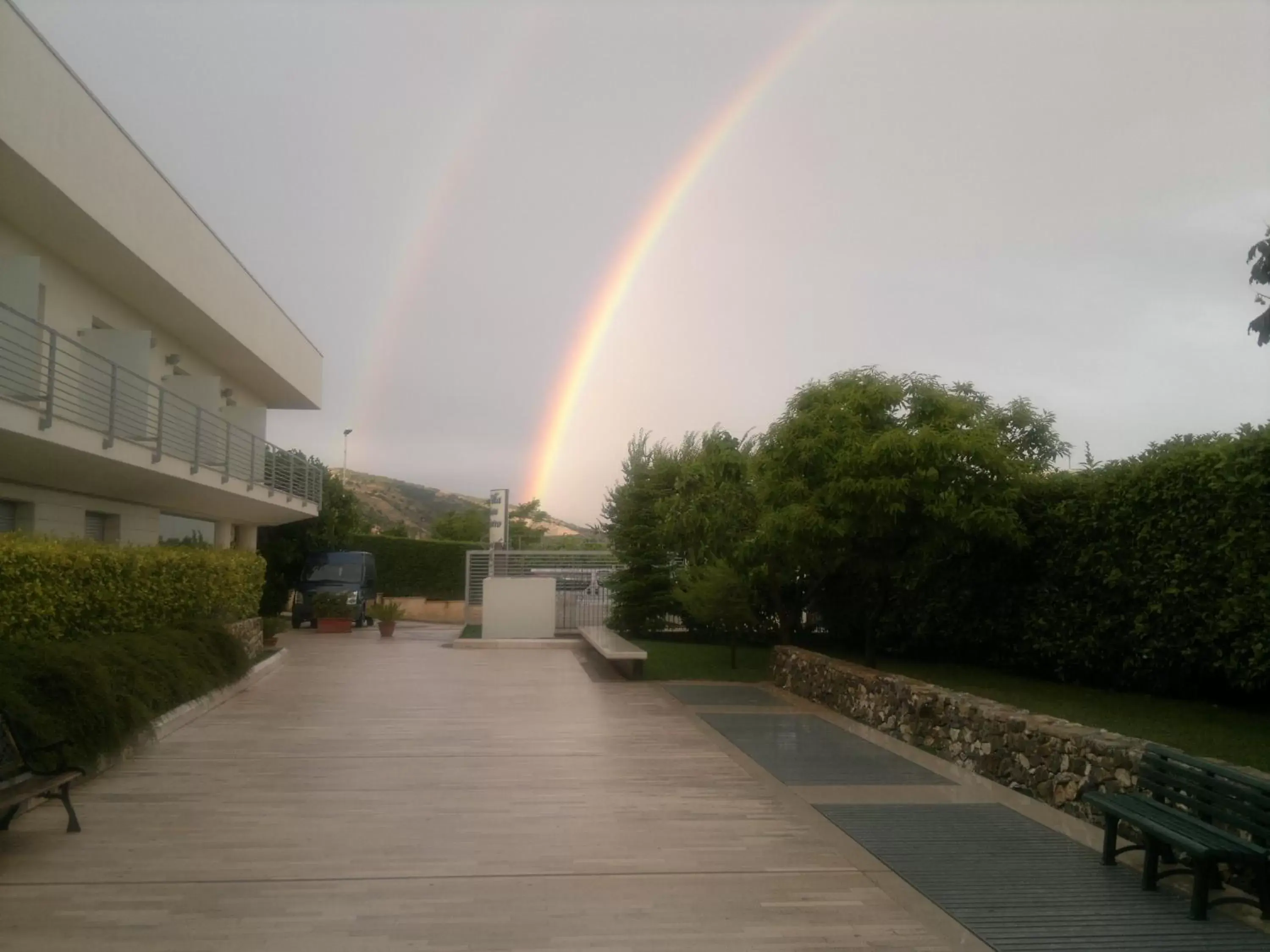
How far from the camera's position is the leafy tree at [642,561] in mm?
28766

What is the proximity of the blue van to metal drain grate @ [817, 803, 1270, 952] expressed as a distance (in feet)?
90.0

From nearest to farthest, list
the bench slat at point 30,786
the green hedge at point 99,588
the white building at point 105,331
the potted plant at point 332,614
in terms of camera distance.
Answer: the bench slat at point 30,786 → the green hedge at point 99,588 → the white building at point 105,331 → the potted plant at point 332,614

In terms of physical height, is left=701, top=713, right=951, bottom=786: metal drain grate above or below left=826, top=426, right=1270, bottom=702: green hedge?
below

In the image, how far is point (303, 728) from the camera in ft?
42.9

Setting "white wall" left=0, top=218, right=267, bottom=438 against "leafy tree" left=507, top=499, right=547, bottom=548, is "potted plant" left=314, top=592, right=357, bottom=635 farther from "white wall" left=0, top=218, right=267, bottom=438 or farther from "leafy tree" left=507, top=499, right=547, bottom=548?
"leafy tree" left=507, top=499, right=547, bottom=548

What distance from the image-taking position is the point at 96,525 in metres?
19.5

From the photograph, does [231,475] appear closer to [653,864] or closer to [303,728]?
A: [303,728]

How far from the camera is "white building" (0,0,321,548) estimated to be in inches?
529

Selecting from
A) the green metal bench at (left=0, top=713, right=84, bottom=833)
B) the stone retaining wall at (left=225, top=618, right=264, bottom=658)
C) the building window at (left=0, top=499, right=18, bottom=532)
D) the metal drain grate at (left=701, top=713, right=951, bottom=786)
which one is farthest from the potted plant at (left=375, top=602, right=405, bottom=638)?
the green metal bench at (left=0, top=713, right=84, bottom=833)

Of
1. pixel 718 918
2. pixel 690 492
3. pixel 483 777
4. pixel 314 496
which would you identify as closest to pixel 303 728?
pixel 483 777

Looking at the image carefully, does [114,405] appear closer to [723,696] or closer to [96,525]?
[96,525]

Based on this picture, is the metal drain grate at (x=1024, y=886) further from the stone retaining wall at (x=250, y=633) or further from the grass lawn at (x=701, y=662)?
the stone retaining wall at (x=250, y=633)

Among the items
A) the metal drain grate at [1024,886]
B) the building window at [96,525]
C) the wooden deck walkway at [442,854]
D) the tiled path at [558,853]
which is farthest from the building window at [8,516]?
the metal drain grate at [1024,886]

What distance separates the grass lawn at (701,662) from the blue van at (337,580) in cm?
1088
